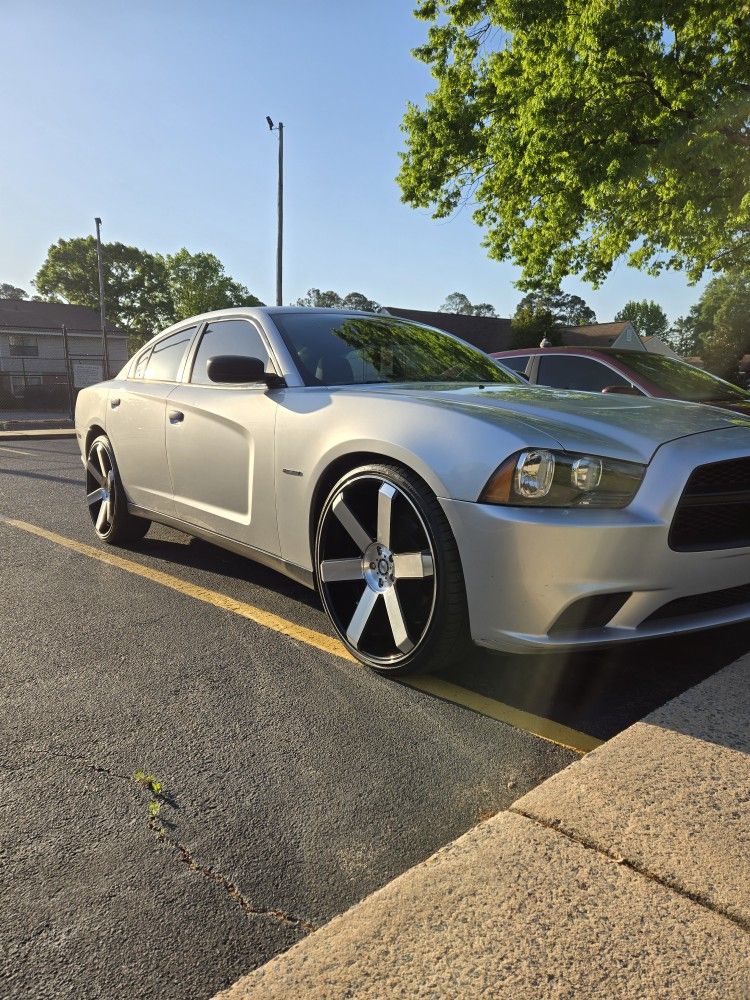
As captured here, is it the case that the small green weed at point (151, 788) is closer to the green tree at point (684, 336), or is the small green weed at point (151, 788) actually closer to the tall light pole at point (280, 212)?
the tall light pole at point (280, 212)

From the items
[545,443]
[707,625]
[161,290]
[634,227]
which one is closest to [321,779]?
[545,443]

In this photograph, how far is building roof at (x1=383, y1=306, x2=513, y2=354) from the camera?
147ft

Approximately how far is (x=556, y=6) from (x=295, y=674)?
13.2m

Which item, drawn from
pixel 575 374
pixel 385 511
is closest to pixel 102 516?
pixel 385 511

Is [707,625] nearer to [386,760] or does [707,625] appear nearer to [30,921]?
[386,760]

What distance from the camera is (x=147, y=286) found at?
6900 cm

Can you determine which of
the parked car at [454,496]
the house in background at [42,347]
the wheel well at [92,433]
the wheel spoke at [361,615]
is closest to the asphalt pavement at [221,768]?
the wheel spoke at [361,615]

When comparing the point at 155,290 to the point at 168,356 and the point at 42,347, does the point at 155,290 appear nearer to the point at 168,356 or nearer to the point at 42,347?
the point at 42,347

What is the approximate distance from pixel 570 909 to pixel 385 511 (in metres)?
1.49

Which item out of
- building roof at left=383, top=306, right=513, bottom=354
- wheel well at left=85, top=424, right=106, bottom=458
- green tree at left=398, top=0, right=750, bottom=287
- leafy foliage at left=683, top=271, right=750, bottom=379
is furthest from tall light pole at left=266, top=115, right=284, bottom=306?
leafy foliage at left=683, top=271, right=750, bottom=379

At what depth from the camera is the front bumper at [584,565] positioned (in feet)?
7.43

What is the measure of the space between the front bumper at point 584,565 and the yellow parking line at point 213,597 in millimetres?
842

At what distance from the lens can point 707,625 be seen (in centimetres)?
246

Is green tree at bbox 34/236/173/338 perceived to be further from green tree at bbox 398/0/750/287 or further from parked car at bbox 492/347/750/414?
parked car at bbox 492/347/750/414
